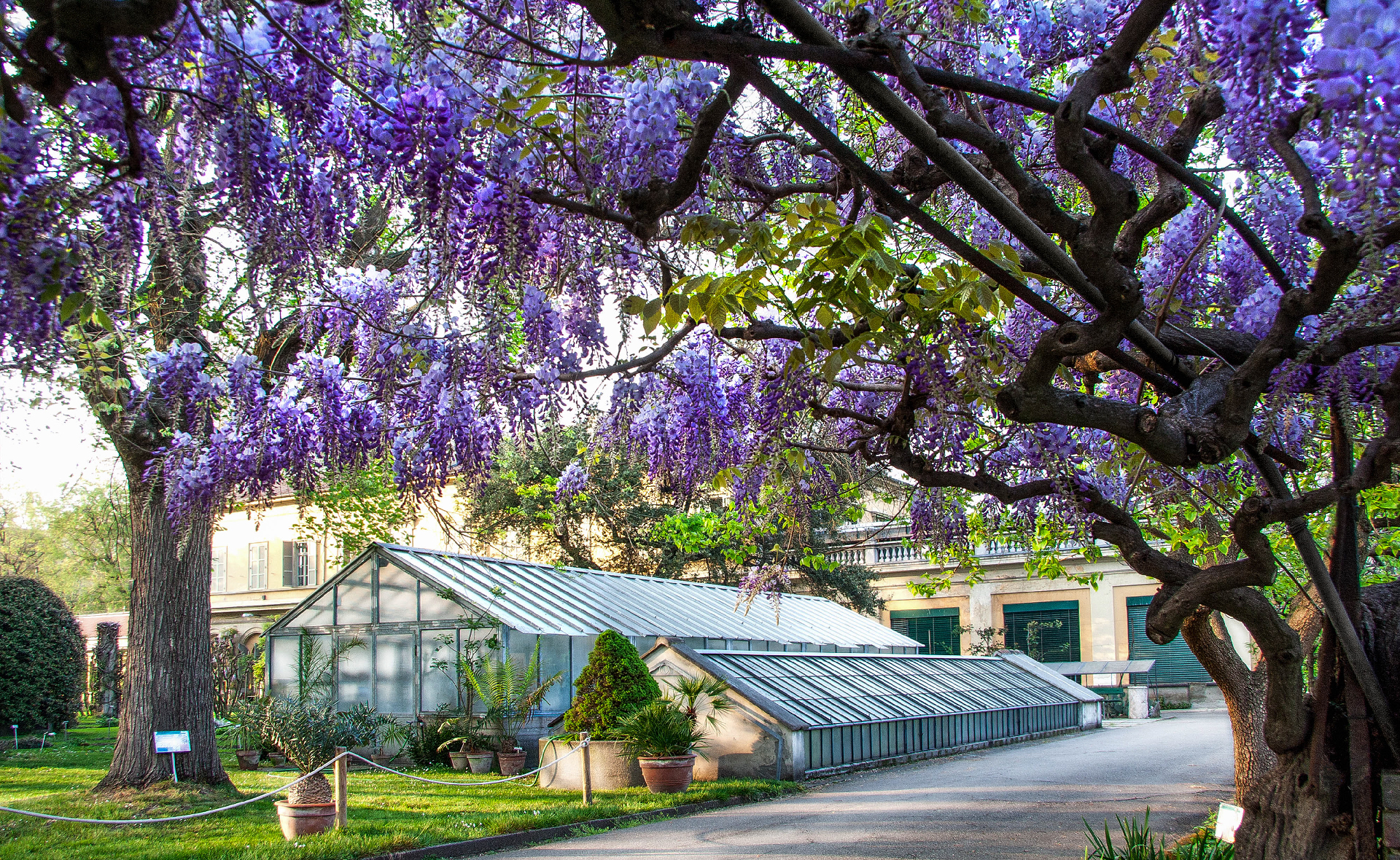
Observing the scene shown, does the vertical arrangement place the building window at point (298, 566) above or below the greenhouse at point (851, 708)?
above

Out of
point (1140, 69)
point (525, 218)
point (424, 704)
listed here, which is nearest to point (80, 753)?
point (424, 704)

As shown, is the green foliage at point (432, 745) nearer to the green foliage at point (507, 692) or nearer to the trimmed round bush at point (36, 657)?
the green foliage at point (507, 692)

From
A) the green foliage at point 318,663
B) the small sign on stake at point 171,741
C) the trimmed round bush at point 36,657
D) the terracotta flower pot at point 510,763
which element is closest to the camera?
the small sign on stake at point 171,741

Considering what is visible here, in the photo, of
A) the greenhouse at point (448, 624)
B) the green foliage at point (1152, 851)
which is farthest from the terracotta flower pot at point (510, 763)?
the green foliage at point (1152, 851)

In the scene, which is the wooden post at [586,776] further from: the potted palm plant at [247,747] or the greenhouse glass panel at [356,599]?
the greenhouse glass panel at [356,599]

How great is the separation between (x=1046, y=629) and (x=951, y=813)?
2258 cm

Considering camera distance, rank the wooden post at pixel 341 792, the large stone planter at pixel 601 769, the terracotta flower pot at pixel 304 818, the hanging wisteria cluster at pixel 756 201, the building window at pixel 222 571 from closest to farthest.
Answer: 1. the hanging wisteria cluster at pixel 756 201
2. the terracotta flower pot at pixel 304 818
3. the wooden post at pixel 341 792
4. the large stone planter at pixel 601 769
5. the building window at pixel 222 571

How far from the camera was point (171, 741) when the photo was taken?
8945 millimetres

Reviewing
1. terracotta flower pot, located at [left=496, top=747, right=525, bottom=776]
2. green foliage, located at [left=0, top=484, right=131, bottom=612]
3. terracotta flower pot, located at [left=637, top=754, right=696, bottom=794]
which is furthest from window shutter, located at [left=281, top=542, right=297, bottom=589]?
terracotta flower pot, located at [left=637, top=754, right=696, bottom=794]

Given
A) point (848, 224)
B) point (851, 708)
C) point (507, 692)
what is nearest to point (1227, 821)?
point (848, 224)

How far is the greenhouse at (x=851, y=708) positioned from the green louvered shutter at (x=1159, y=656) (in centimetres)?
965

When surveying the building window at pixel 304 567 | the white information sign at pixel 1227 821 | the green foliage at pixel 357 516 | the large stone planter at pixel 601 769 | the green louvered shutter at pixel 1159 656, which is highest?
the green foliage at pixel 357 516

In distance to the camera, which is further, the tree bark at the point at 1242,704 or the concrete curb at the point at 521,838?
the concrete curb at the point at 521,838

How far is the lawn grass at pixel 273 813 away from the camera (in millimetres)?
7223
